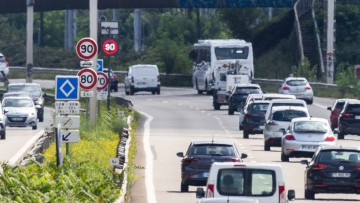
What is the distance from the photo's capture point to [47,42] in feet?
506

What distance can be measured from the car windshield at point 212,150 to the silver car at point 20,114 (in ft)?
85.6

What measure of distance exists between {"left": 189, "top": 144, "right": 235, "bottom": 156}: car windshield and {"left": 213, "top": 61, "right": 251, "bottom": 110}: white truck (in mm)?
41561

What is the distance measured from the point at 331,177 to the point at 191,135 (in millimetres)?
23605

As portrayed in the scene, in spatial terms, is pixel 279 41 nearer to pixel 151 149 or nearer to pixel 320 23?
pixel 320 23

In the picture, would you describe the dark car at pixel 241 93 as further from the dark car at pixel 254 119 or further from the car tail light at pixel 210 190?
the car tail light at pixel 210 190

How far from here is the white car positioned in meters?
46.4

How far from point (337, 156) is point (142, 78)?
5728cm

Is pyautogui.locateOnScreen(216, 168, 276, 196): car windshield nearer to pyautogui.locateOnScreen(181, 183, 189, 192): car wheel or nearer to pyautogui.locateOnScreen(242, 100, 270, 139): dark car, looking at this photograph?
pyautogui.locateOnScreen(181, 183, 189, 192): car wheel

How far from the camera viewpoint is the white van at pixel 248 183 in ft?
72.6

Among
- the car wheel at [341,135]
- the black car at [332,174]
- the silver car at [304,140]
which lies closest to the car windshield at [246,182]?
the black car at [332,174]

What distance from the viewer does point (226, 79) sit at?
249ft

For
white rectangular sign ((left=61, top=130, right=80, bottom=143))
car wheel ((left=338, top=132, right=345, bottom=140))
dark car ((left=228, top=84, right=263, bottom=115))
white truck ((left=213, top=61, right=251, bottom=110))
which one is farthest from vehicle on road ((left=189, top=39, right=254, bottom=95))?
white rectangular sign ((left=61, top=130, right=80, bottom=143))

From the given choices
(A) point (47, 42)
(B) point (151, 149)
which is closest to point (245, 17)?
(A) point (47, 42)

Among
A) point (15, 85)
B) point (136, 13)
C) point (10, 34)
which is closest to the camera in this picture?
point (15, 85)
